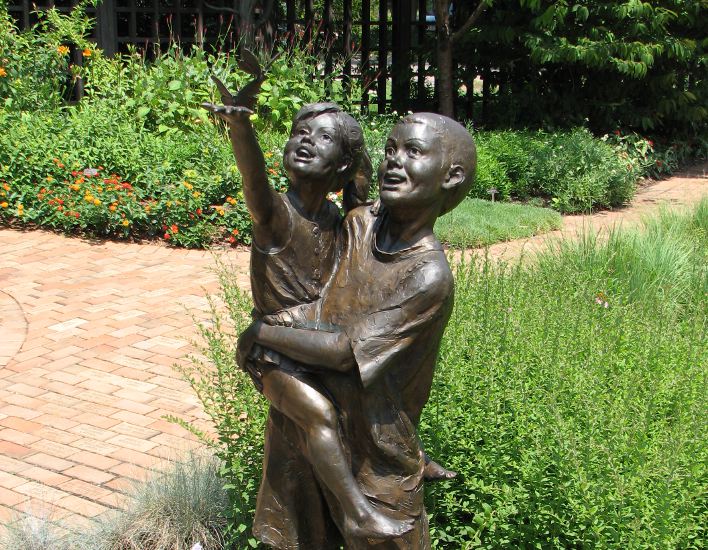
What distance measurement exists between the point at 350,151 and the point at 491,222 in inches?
254

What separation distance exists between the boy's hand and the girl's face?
0.82 feet

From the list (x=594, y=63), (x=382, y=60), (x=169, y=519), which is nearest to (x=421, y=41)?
(x=382, y=60)

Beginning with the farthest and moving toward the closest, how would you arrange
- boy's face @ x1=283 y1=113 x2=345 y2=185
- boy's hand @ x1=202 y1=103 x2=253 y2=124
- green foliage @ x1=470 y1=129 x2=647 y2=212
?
1. green foliage @ x1=470 y1=129 x2=647 y2=212
2. boy's face @ x1=283 y1=113 x2=345 y2=185
3. boy's hand @ x1=202 y1=103 x2=253 y2=124

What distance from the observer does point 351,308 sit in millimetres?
2416

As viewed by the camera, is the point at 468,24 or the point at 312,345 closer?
the point at 312,345

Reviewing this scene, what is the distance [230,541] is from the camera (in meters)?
3.52

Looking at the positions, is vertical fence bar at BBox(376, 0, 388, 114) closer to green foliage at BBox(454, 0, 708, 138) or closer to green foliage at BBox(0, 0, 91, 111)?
green foliage at BBox(454, 0, 708, 138)

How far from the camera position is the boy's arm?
2344 millimetres

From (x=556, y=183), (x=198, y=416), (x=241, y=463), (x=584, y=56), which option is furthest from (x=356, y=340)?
(x=584, y=56)

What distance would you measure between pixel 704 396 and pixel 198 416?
269cm

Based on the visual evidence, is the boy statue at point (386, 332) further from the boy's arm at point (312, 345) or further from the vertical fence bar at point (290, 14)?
the vertical fence bar at point (290, 14)

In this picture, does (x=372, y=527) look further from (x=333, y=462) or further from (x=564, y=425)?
(x=564, y=425)

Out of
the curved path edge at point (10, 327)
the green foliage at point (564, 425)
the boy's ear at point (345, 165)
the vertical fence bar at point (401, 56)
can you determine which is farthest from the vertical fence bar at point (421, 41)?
the boy's ear at point (345, 165)

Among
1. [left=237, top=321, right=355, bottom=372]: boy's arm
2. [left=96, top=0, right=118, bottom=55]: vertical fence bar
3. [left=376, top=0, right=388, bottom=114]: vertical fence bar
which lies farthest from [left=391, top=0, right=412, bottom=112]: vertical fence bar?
[left=237, top=321, right=355, bottom=372]: boy's arm
